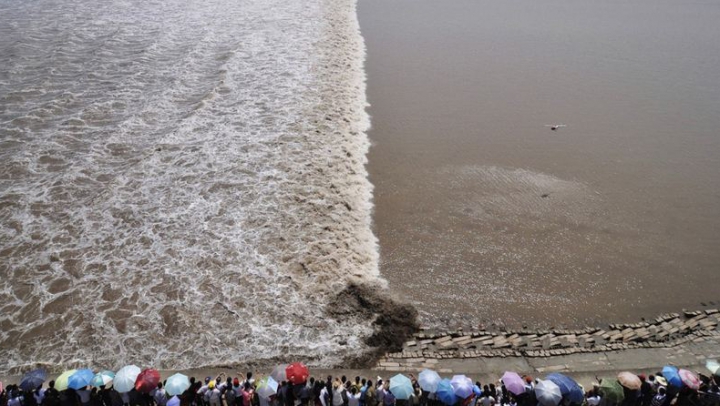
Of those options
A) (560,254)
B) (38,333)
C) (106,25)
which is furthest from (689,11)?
(38,333)

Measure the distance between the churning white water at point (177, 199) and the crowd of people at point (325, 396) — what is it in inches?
76.2

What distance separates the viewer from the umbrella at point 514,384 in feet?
31.2

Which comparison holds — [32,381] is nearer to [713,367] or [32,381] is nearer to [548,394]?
[548,394]

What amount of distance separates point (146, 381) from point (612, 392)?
30.8 ft

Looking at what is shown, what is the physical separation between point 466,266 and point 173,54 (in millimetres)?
21764

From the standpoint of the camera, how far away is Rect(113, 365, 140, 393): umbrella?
9453mm

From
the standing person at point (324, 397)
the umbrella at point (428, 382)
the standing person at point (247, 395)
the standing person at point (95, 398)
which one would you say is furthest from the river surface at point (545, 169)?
the standing person at point (95, 398)

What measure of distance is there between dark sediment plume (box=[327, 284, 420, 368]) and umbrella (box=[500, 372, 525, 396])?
9.69 feet

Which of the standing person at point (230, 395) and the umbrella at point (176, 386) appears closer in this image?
the umbrella at point (176, 386)

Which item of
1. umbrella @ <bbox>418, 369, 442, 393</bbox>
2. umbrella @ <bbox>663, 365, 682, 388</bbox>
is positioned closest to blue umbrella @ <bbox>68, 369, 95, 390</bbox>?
umbrella @ <bbox>418, 369, 442, 393</bbox>

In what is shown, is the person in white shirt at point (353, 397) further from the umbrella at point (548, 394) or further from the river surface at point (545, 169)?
the river surface at point (545, 169)

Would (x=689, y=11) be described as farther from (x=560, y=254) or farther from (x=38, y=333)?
(x=38, y=333)

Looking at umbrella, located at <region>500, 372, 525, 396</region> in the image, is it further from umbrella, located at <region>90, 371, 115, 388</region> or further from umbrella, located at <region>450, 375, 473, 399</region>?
umbrella, located at <region>90, 371, 115, 388</region>

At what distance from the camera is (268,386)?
9.56 m
